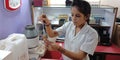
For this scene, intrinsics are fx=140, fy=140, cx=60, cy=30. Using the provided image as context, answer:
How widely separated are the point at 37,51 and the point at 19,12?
1.79 ft

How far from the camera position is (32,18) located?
2.22m

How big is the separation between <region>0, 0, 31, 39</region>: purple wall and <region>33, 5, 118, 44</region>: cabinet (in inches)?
9.0

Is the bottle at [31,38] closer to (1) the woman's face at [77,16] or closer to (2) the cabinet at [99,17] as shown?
(2) the cabinet at [99,17]

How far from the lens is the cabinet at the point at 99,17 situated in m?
2.19

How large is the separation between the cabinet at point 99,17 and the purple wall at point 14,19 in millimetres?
229

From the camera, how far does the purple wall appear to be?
4.66 feet

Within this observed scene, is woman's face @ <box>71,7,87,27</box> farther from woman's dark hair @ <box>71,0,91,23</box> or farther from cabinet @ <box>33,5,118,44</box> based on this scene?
cabinet @ <box>33,5,118,44</box>

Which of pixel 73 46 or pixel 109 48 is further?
pixel 109 48

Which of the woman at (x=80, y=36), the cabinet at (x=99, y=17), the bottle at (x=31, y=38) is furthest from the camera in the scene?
the cabinet at (x=99, y=17)

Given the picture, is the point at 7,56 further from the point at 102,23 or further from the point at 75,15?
the point at 102,23

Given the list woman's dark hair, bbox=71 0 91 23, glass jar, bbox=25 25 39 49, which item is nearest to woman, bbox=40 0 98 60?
woman's dark hair, bbox=71 0 91 23

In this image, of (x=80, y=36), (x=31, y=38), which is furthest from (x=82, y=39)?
(x=31, y=38)

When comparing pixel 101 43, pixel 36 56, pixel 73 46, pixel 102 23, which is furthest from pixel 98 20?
pixel 36 56

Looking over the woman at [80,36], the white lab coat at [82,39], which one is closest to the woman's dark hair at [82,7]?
the woman at [80,36]
